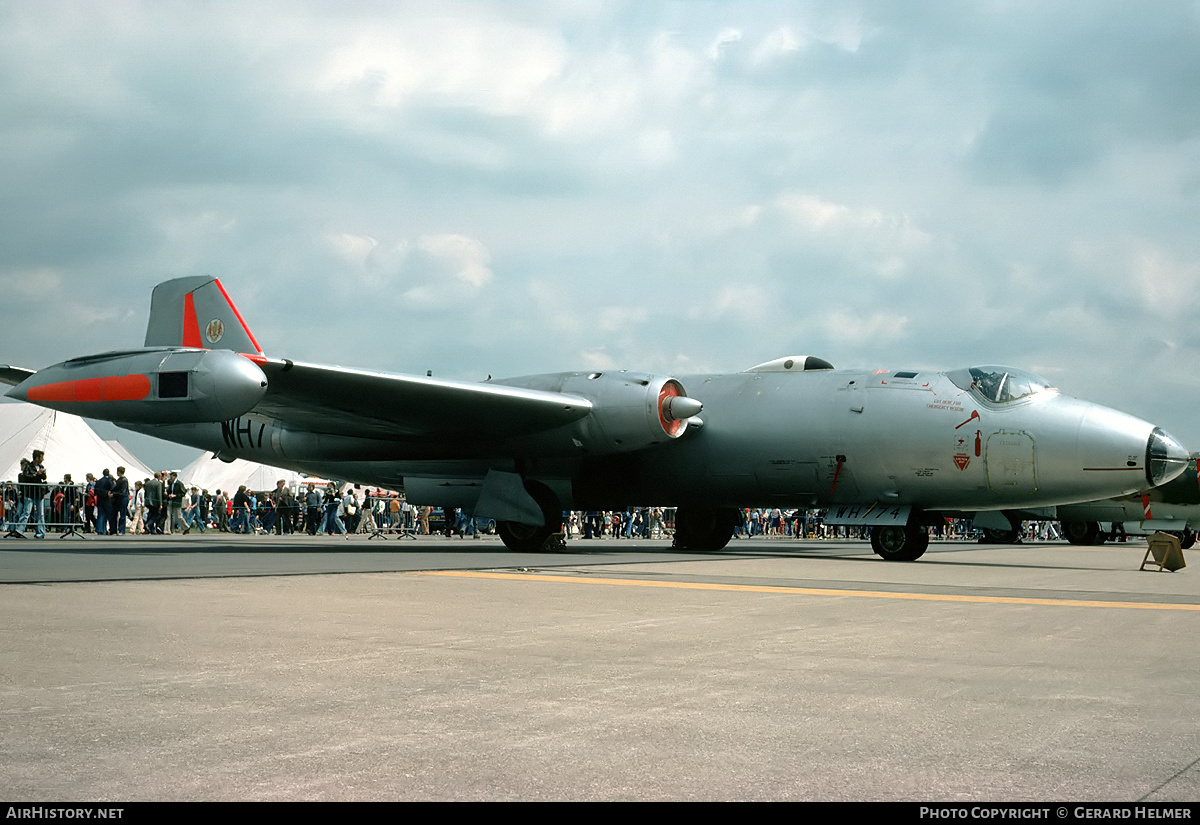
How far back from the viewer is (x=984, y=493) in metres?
16.6

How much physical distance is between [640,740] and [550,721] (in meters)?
0.44

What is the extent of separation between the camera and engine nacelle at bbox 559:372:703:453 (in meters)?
18.0

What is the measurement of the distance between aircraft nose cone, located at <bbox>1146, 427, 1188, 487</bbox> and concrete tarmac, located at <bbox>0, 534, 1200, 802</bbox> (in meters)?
6.86

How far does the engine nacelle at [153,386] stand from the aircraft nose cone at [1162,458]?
12222 millimetres

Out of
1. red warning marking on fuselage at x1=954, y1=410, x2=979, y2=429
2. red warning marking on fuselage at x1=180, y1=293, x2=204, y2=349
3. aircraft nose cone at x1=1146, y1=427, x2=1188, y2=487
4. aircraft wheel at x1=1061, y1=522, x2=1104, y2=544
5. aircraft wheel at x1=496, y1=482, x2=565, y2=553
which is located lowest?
aircraft wheel at x1=1061, y1=522, x2=1104, y2=544

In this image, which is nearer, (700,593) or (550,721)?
(550,721)

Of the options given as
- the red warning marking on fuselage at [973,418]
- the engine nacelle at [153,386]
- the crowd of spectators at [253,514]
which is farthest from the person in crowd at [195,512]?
the red warning marking on fuselage at [973,418]

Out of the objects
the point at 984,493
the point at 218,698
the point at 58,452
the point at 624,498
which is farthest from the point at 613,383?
the point at 58,452

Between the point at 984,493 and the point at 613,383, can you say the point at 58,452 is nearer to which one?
the point at 613,383

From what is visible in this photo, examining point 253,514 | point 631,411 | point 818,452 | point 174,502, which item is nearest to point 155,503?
point 174,502

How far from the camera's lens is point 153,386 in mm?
15477

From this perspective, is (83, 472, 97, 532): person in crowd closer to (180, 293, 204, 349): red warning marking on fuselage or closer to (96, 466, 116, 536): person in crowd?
(96, 466, 116, 536): person in crowd

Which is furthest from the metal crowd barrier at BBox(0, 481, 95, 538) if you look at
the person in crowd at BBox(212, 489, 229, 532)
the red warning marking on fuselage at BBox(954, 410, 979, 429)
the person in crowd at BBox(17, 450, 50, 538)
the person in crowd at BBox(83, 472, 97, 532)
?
the red warning marking on fuselage at BBox(954, 410, 979, 429)

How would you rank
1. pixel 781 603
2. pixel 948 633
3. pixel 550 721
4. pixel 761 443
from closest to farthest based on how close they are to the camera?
pixel 550 721
pixel 948 633
pixel 781 603
pixel 761 443
